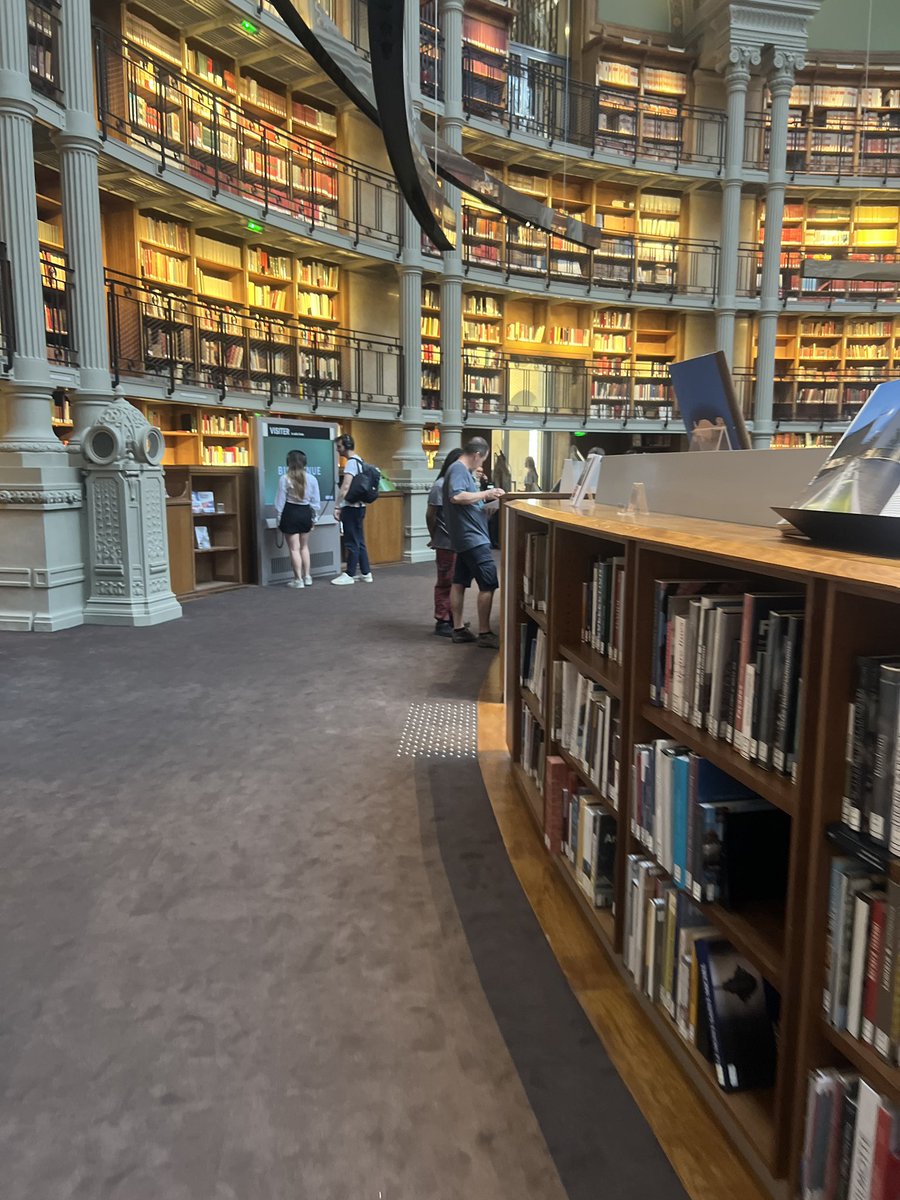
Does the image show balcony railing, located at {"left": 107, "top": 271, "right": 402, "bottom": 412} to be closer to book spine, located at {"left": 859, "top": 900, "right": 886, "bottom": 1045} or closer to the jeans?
the jeans

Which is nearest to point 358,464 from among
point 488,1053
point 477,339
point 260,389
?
point 260,389

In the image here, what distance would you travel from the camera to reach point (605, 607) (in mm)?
2209

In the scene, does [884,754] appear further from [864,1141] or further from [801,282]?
[801,282]

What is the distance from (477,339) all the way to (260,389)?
4529mm

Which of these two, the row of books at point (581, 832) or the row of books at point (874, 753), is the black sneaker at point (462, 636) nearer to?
the row of books at point (581, 832)

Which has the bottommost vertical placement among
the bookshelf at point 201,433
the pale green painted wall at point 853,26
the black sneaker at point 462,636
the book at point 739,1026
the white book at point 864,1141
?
the black sneaker at point 462,636

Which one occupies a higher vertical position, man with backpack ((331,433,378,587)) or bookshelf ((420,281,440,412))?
bookshelf ((420,281,440,412))

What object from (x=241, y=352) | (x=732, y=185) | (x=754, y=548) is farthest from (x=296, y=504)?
(x=732, y=185)

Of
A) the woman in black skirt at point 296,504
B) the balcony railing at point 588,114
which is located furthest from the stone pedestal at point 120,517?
the balcony railing at point 588,114

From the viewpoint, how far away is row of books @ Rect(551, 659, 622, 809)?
2.02 m

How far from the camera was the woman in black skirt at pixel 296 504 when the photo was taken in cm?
777

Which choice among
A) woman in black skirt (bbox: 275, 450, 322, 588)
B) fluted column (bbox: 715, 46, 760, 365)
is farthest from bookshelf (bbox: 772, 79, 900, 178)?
woman in black skirt (bbox: 275, 450, 322, 588)

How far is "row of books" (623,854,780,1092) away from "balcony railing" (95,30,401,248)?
298 inches

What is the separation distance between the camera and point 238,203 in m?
8.59
